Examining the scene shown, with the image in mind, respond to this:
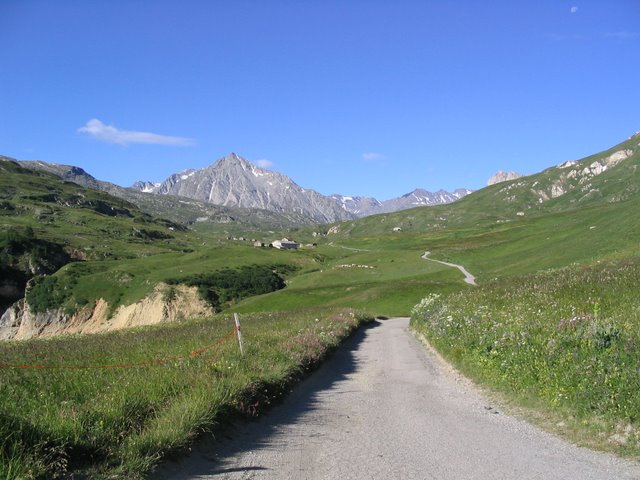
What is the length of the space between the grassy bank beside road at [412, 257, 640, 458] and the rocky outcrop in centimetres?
7304

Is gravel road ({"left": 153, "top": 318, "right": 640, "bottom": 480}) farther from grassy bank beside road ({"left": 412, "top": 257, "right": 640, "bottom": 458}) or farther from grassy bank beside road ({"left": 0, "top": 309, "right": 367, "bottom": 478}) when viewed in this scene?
grassy bank beside road ({"left": 412, "top": 257, "right": 640, "bottom": 458})

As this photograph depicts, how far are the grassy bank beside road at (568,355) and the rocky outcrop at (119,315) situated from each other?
7304cm

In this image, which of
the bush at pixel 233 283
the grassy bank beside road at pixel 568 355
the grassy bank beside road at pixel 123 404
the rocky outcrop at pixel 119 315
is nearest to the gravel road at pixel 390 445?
the grassy bank beside road at pixel 123 404

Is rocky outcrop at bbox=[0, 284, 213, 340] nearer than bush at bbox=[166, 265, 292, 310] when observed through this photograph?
Yes

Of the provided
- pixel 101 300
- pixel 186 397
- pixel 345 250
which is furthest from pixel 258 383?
pixel 345 250

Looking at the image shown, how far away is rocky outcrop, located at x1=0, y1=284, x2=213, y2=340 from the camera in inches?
3573

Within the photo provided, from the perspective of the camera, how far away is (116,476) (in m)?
7.30

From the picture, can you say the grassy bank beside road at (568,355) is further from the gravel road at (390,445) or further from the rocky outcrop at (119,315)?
the rocky outcrop at (119,315)

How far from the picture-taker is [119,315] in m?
92.3

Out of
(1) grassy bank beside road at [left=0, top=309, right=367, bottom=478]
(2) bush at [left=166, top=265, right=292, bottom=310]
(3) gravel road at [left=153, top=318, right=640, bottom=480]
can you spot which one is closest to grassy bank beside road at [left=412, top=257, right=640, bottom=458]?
(3) gravel road at [left=153, top=318, right=640, bottom=480]

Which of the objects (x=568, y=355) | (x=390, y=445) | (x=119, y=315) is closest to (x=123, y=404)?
(x=390, y=445)

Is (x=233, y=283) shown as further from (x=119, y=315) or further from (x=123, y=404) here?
(x=123, y=404)

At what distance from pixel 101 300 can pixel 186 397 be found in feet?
312

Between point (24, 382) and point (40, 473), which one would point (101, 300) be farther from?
point (40, 473)
